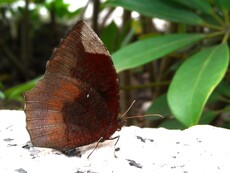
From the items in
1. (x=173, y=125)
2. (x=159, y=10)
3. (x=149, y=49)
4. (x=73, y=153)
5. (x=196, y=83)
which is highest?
(x=159, y=10)

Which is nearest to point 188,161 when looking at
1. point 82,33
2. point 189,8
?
point 82,33

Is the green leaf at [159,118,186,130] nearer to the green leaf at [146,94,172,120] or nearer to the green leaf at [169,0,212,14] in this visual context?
the green leaf at [146,94,172,120]

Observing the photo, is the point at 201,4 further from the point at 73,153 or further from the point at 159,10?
the point at 73,153

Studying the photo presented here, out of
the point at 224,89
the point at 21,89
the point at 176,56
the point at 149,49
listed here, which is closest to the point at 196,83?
the point at 149,49

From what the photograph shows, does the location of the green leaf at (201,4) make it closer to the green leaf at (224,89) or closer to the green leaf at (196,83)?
the green leaf at (196,83)

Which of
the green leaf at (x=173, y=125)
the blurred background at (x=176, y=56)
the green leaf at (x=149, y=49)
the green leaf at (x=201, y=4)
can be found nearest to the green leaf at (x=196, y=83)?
the blurred background at (x=176, y=56)

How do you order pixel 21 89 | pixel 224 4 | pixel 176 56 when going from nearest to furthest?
pixel 224 4 → pixel 21 89 → pixel 176 56

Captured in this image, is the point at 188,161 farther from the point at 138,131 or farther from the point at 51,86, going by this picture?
the point at 51,86

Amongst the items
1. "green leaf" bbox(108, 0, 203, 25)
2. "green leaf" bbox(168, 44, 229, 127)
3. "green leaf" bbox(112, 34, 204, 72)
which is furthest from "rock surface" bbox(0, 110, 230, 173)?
"green leaf" bbox(108, 0, 203, 25)
